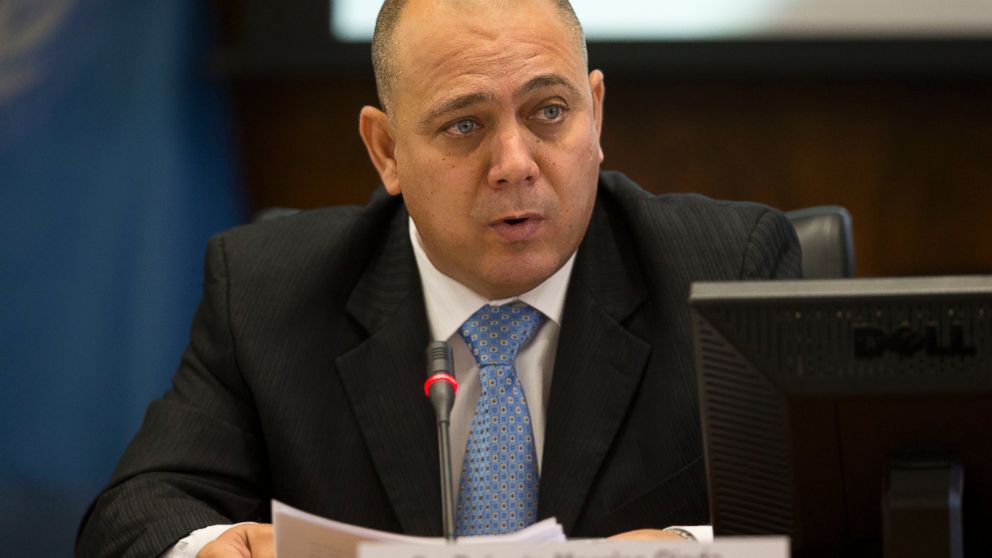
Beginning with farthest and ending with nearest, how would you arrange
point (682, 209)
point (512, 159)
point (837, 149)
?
point (837, 149) < point (682, 209) < point (512, 159)

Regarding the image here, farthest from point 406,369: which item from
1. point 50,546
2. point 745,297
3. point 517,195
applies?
point 50,546

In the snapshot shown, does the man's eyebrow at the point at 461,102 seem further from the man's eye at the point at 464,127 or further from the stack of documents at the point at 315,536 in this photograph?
the stack of documents at the point at 315,536

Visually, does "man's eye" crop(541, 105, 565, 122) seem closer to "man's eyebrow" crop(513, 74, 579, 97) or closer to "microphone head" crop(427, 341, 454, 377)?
"man's eyebrow" crop(513, 74, 579, 97)

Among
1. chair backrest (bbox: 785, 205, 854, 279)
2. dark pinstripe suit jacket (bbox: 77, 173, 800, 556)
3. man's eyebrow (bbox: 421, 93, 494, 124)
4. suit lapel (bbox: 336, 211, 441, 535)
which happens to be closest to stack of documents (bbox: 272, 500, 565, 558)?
dark pinstripe suit jacket (bbox: 77, 173, 800, 556)

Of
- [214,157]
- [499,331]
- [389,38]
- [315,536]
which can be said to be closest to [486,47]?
[389,38]

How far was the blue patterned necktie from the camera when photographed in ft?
6.28

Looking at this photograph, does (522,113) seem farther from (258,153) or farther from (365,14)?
(258,153)

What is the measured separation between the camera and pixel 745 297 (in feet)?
4.16

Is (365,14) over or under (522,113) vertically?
over

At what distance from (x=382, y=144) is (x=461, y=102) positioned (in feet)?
1.06

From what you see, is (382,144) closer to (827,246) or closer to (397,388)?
(397,388)

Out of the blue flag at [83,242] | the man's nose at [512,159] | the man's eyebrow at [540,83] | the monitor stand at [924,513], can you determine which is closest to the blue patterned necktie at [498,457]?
the man's nose at [512,159]

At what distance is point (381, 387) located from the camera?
2066 mm

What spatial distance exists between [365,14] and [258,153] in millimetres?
616
